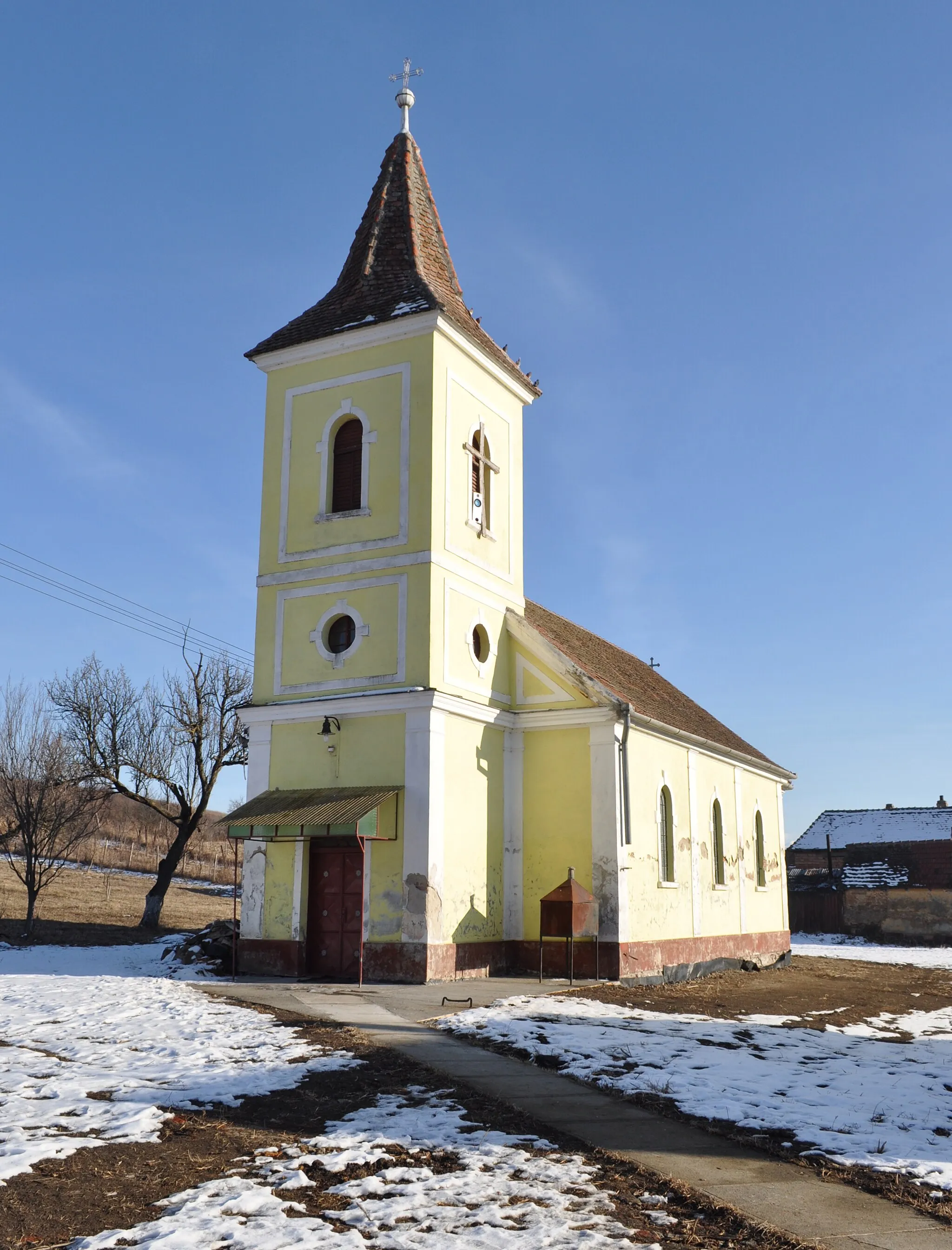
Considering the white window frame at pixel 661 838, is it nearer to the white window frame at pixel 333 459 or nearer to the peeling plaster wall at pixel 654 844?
the peeling plaster wall at pixel 654 844

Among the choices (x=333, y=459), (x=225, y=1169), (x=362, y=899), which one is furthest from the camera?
(x=333, y=459)

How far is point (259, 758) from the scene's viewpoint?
20.0 m

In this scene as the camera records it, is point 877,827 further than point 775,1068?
Yes

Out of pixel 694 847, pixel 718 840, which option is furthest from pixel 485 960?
pixel 718 840

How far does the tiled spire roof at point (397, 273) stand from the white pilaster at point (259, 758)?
7.60 metres

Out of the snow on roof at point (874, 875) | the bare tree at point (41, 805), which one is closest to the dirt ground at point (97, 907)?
the bare tree at point (41, 805)

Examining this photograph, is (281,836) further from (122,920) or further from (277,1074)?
(122,920)

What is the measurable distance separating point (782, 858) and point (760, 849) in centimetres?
161

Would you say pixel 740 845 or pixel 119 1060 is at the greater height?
pixel 740 845

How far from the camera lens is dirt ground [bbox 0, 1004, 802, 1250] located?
5.59 metres

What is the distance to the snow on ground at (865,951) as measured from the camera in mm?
32875

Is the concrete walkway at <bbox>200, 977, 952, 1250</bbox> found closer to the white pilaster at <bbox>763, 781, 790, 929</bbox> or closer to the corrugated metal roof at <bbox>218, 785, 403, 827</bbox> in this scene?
the corrugated metal roof at <bbox>218, 785, 403, 827</bbox>

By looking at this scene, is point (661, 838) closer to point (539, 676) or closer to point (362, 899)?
point (539, 676)

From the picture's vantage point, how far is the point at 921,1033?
46.6ft
